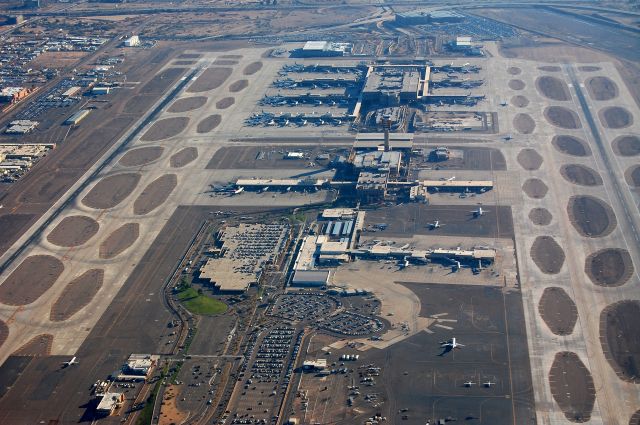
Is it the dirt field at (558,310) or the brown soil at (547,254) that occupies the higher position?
the brown soil at (547,254)

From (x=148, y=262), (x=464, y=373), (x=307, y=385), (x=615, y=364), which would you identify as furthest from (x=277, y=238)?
(x=615, y=364)

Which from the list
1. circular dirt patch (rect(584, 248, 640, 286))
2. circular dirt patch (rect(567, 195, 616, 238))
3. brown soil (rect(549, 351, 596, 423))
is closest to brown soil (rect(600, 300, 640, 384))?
brown soil (rect(549, 351, 596, 423))

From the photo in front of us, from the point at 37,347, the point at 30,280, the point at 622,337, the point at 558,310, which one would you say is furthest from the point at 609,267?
the point at 30,280

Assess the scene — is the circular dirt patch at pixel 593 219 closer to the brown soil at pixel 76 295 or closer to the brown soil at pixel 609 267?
the brown soil at pixel 609 267

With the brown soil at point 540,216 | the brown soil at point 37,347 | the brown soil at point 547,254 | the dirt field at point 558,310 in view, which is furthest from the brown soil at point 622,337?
the brown soil at point 37,347

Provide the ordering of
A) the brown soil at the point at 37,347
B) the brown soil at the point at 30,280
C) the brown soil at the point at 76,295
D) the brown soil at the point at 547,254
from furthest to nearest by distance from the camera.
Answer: the brown soil at the point at 30,280 → the brown soil at the point at 547,254 → the brown soil at the point at 76,295 → the brown soil at the point at 37,347

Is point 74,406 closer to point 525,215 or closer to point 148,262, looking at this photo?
point 148,262
